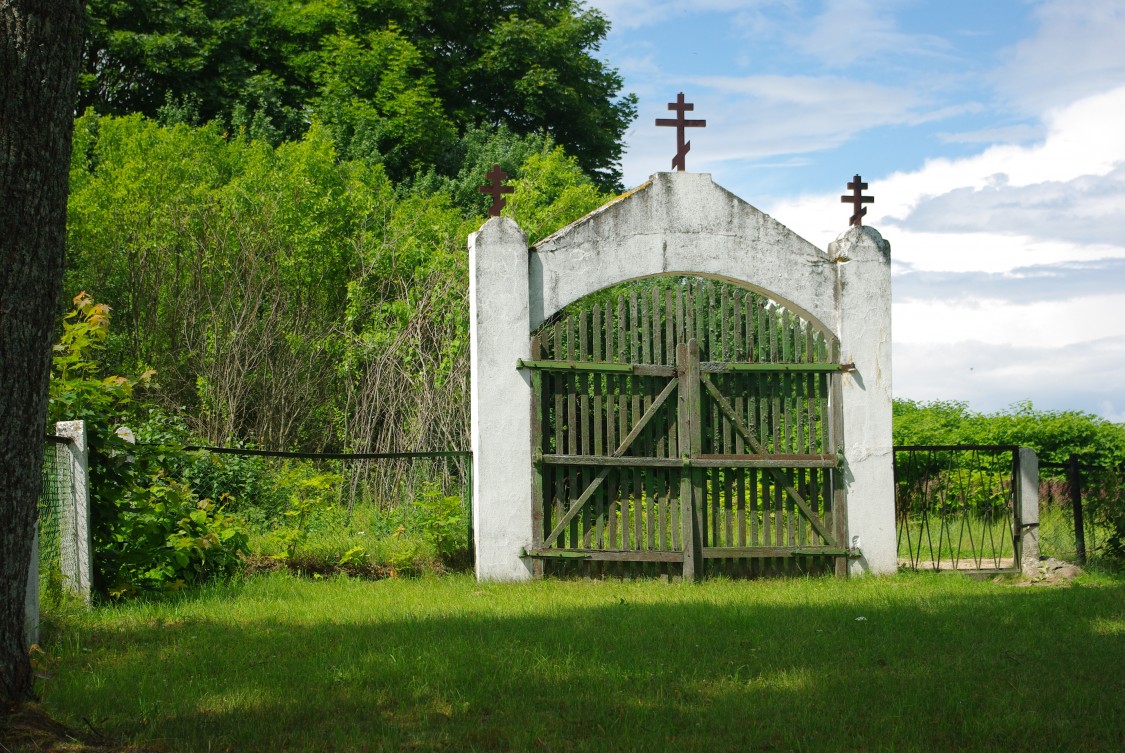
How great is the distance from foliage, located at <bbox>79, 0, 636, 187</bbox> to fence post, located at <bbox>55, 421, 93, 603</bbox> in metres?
13.3

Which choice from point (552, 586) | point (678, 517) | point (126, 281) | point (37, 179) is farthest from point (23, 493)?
point (126, 281)

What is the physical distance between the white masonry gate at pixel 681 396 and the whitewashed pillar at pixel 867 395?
15 millimetres

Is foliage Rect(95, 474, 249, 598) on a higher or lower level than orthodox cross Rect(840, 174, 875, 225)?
lower

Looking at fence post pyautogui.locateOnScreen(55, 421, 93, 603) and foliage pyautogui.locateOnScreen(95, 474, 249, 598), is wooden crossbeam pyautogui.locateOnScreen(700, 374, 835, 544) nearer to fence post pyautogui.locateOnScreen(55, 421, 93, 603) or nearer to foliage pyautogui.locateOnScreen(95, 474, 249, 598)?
foliage pyautogui.locateOnScreen(95, 474, 249, 598)

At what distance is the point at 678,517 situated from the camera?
34.7 ft

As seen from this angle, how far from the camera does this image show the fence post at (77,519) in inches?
327

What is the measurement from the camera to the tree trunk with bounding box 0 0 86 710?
5020mm

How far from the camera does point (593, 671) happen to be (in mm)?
6418

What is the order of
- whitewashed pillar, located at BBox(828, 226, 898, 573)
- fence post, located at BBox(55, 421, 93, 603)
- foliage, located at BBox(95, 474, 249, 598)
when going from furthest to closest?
whitewashed pillar, located at BBox(828, 226, 898, 573) → foliage, located at BBox(95, 474, 249, 598) → fence post, located at BBox(55, 421, 93, 603)

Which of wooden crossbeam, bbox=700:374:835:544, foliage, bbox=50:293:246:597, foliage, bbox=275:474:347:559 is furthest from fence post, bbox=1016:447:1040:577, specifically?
foliage, bbox=50:293:246:597

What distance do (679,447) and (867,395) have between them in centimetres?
204

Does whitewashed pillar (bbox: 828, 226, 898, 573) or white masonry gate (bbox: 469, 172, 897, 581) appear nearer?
white masonry gate (bbox: 469, 172, 897, 581)

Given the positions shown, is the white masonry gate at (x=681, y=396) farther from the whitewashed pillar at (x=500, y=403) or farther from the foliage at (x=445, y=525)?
the foliage at (x=445, y=525)

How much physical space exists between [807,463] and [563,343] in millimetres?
2632
